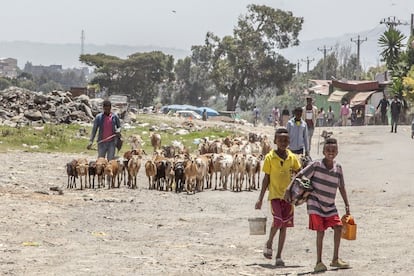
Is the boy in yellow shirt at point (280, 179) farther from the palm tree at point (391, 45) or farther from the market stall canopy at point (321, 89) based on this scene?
the market stall canopy at point (321, 89)

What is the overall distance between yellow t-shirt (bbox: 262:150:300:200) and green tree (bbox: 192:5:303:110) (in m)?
57.0

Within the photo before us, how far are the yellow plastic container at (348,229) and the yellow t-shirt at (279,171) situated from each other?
78 cm

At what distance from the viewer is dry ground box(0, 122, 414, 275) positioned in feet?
28.3

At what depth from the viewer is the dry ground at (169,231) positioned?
8.63 m

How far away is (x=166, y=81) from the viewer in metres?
90.6

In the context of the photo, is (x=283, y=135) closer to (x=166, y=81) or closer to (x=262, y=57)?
(x=262, y=57)

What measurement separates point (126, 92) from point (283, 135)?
2920 inches

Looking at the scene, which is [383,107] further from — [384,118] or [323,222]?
[323,222]

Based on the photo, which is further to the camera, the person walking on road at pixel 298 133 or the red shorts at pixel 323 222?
the person walking on road at pixel 298 133

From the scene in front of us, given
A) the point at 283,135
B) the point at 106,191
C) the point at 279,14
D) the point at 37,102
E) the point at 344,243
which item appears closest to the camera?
the point at 283,135

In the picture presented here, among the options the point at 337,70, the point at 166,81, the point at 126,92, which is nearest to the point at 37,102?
the point at 126,92

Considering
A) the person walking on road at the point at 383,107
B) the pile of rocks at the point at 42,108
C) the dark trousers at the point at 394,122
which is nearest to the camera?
the pile of rocks at the point at 42,108

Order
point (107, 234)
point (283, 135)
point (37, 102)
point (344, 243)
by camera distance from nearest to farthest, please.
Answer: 1. point (283, 135)
2. point (344, 243)
3. point (107, 234)
4. point (37, 102)

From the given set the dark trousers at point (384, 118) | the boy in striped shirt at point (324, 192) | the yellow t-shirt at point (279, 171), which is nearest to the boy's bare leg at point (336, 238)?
the boy in striped shirt at point (324, 192)
